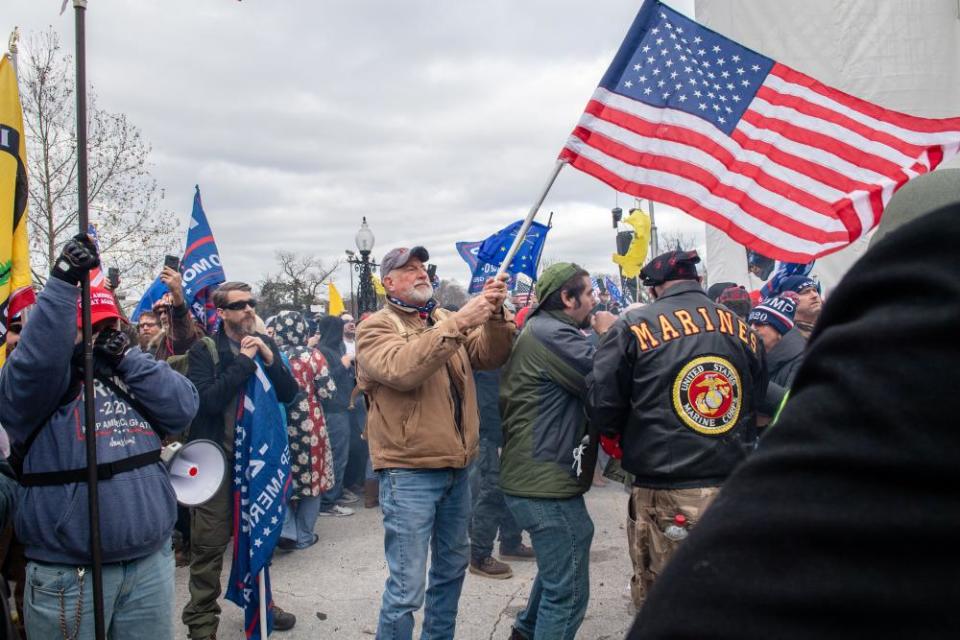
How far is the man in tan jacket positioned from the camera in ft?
12.1

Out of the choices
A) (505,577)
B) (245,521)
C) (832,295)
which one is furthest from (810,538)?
(505,577)

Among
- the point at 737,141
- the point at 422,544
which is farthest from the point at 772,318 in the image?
the point at 422,544

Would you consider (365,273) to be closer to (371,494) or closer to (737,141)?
(371,494)

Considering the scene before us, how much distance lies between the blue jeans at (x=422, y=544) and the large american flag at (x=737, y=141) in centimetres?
188

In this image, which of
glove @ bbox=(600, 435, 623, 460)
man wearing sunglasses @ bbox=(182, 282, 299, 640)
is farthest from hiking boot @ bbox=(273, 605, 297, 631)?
glove @ bbox=(600, 435, 623, 460)

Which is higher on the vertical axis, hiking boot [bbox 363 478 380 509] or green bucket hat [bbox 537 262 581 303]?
green bucket hat [bbox 537 262 581 303]

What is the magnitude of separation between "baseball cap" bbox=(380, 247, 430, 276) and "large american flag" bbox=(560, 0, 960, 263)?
1.13m

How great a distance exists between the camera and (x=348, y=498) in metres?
8.82

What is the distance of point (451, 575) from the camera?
155 inches

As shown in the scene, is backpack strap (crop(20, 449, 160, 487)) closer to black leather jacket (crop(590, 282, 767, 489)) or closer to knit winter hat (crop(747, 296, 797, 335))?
black leather jacket (crop(590, 282, 767, 489))

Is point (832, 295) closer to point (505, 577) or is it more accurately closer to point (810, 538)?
point (810, 538)

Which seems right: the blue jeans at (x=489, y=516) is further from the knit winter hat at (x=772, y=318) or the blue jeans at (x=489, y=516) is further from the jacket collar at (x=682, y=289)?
the jacket collar at (x=682, y=289)

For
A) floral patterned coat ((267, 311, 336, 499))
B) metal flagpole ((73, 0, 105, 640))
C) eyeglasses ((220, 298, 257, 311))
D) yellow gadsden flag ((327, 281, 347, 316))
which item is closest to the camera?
metal flagpole ((73, 0, 105, 640))

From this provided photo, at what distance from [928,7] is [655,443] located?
18.5ft
